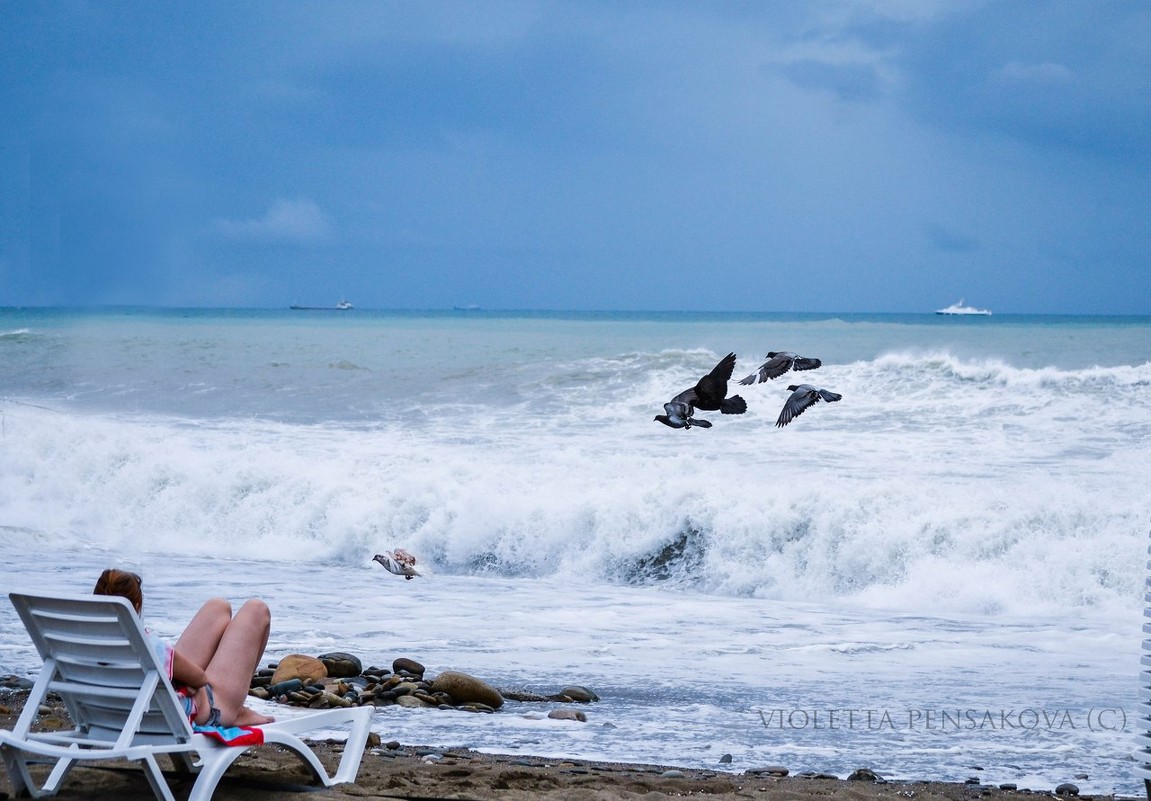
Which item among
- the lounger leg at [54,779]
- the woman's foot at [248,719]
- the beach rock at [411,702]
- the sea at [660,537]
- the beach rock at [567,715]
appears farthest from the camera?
the beach rock at [411,702]

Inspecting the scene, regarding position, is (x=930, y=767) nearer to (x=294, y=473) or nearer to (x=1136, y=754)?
(x=1136, y=754)

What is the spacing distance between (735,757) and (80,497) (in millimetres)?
12016

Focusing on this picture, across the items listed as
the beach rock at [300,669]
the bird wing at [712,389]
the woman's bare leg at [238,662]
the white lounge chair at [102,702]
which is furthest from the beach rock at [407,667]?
the bird wing at [712,389]

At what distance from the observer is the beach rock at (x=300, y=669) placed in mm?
6883

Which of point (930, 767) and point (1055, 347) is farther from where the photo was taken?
point (1055, 347)

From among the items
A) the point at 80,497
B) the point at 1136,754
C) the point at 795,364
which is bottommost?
the point at 80,497

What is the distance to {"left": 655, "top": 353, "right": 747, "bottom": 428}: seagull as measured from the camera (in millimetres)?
4281

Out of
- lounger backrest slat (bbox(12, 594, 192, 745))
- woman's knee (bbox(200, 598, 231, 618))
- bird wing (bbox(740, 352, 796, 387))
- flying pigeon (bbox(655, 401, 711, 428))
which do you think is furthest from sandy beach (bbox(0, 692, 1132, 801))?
bird wing (bbox(740, 352, 796, 387))

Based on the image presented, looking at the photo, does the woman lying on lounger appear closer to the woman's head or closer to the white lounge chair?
the woman's head

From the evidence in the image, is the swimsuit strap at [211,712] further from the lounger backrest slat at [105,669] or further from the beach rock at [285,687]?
the beach rock at [285,687]

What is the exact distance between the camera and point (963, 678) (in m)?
7.46

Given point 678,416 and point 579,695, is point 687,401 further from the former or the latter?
point 579,695

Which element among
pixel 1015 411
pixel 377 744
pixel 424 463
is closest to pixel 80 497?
pixel 424 463

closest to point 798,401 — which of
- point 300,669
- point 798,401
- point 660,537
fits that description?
point 798,401
